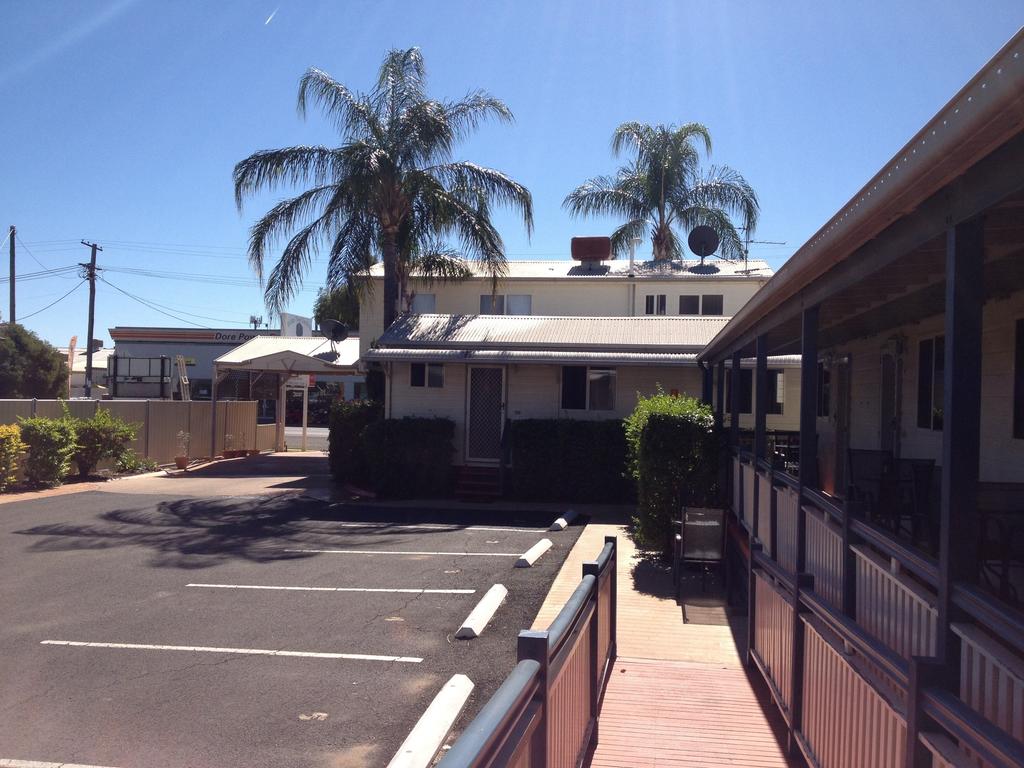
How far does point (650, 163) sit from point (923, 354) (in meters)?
22.6

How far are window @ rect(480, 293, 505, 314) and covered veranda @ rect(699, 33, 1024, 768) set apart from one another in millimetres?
15009

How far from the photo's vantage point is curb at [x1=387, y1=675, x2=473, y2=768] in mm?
5164

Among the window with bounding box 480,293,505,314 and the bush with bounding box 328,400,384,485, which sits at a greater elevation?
the window with bounding box 480,293,505,314

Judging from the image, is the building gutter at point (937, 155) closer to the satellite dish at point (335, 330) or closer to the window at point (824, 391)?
the window at point (824, 391)

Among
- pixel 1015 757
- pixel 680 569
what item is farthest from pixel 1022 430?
pixel 1015 757

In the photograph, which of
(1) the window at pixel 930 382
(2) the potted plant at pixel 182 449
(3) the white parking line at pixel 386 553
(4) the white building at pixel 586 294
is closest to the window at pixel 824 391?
(1) the window at pixel 930 382

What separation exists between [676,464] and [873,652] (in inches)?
293

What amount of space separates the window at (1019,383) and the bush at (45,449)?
60.2 ft

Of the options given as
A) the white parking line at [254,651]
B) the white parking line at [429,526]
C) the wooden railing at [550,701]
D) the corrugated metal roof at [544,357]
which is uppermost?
the corrugated metal roof at [544,357]

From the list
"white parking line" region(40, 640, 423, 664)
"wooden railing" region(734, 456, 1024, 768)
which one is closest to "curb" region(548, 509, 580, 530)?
"white parking line" region(40, 640, 423, 664)

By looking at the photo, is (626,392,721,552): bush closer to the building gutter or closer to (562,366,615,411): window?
the building gutter

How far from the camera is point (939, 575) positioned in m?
3.19

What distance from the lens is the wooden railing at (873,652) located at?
104 inches

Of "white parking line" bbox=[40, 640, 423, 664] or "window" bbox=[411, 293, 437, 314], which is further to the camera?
"window" bbox=[411, 293, 437, 314]
